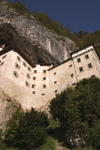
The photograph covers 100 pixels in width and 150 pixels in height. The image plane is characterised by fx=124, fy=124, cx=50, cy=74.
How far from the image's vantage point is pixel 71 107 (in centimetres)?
1469

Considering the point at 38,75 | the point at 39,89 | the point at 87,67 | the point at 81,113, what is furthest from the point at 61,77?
the point at 81,113

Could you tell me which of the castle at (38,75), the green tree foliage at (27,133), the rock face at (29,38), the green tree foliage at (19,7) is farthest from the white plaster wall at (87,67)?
the green tree foliage at (19,7)

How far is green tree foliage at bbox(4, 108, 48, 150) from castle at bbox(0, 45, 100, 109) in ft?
25.0

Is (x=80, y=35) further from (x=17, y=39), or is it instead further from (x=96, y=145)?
(x=96, y=145)

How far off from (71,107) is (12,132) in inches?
291

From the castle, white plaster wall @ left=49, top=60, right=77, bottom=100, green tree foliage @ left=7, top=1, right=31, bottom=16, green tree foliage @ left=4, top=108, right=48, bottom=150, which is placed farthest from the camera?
green tree foliage @ left=7, top=1, right=31, bottom=16

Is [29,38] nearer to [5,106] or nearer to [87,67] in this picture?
[87,67]

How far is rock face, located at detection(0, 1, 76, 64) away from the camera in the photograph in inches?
1214

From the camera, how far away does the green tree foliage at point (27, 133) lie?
43.3ft

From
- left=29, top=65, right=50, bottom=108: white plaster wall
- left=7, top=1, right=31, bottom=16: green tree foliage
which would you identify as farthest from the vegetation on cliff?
left=7, top=1, right=31, bottom=16: green tree foliage

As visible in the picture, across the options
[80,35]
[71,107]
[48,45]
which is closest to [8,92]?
[71,107]

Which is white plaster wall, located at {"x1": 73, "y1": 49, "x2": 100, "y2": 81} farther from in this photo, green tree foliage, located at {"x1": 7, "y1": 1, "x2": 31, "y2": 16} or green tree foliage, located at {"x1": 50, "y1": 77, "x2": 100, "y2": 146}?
green tree foliage, located at {"x1": 7, "y1": 1, "x2": 31, "y2": 16}

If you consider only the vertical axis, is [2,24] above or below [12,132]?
above

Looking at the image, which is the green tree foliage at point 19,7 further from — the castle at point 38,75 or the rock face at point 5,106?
the rock face at point 5,106
